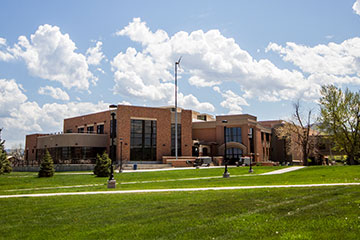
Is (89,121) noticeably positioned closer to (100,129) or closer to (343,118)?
(100,129)

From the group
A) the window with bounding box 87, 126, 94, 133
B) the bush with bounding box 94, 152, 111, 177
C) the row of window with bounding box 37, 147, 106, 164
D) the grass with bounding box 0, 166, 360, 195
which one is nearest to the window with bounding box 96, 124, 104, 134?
the window with bounding box 87, 126, 94, 133

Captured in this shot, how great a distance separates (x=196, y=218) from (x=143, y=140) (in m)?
49.2

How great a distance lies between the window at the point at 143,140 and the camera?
57.2 meters

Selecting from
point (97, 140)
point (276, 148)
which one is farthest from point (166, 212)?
point (276, 148)

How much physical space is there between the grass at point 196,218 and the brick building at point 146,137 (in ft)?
130

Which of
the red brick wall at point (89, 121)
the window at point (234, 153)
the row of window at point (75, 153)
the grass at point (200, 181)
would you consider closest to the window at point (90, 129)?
the red brick wall at point (89, 121)

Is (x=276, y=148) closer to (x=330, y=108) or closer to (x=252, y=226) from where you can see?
(x=330, y=108)

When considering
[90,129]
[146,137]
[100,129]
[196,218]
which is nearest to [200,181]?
[196,218]

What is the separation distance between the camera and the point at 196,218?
9625 millimetres

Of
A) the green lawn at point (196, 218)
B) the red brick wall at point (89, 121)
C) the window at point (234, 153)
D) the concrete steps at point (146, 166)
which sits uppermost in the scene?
the red brick wall at point (89, 121)

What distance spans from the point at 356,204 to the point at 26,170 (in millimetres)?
54964

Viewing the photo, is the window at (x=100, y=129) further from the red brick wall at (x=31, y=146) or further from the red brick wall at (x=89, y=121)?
the red brick wall at (x=31, y=146)

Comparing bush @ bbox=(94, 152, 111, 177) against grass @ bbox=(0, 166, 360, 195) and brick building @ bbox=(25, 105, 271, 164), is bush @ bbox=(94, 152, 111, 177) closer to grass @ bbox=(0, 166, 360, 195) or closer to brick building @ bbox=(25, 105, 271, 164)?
grass @ bbox=(0, 166, 360, 195)

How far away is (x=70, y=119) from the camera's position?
7175 centimetres
